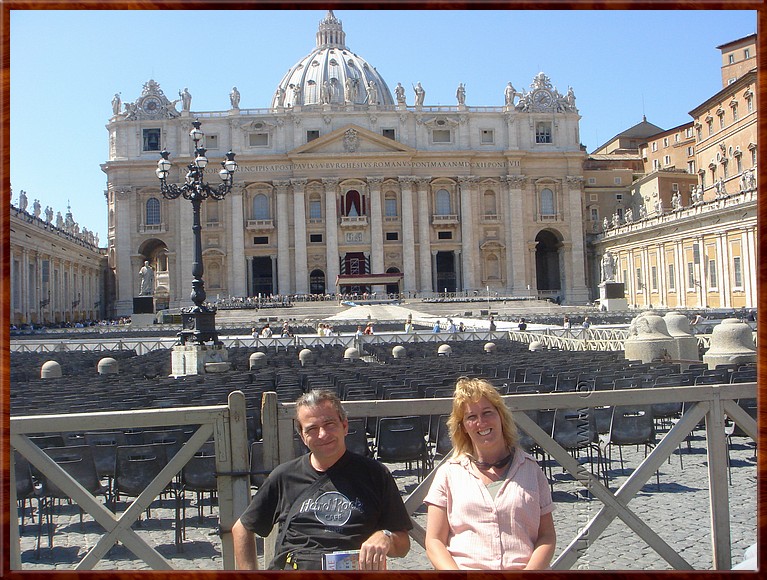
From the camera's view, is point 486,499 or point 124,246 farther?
Answer: point 124,246

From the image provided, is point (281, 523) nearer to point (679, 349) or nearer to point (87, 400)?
point (87, 400)

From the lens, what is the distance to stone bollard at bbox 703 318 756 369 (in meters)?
15.8

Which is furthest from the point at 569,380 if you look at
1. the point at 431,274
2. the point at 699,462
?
the point at 431,274

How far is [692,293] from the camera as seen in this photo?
53219 mm

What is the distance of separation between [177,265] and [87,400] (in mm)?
66762

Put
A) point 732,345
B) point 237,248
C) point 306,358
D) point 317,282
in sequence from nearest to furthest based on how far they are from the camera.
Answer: point 732,345 → point 306,358 → point 237,248 → point 317,282

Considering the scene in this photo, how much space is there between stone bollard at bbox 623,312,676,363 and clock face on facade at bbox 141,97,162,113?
69.7 m

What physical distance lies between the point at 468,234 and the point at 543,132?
49.9 feet

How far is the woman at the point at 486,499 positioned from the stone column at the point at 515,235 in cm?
7365

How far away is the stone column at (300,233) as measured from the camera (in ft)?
246

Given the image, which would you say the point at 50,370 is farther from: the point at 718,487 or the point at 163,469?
the point at 718,487

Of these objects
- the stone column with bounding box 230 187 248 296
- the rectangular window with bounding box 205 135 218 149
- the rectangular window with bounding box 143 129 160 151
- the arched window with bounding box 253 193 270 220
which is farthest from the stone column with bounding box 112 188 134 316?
the arched window with bounding box 253 193 270 220

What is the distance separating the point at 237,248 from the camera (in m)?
75.3

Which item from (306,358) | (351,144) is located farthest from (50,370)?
(351,144)
